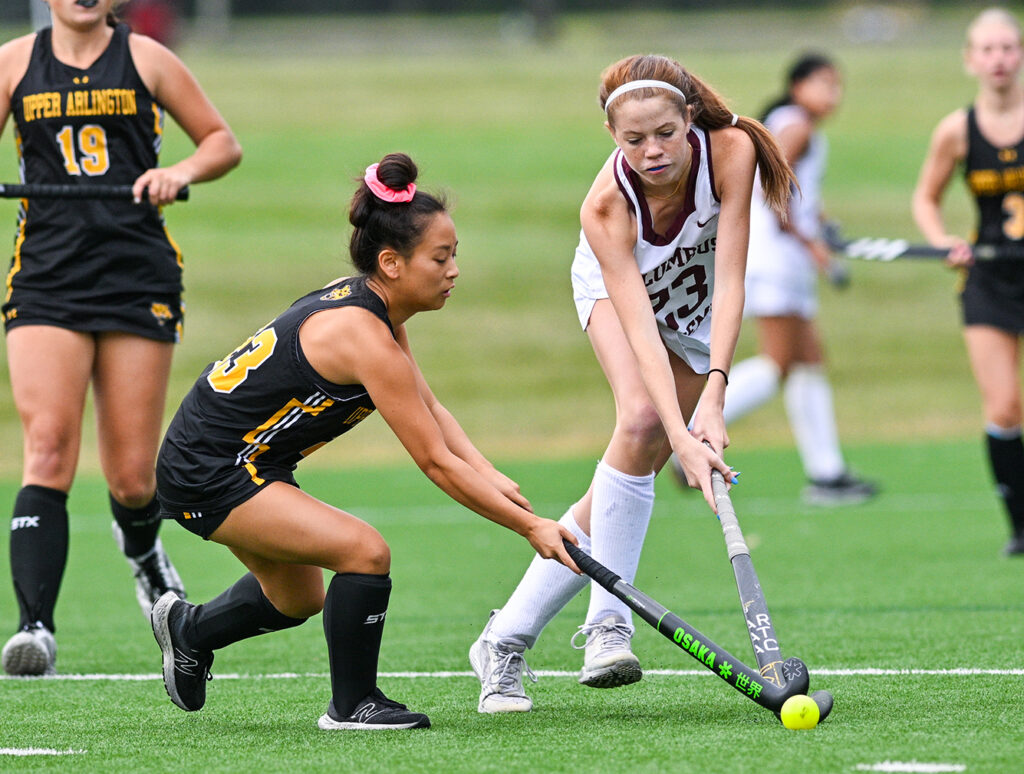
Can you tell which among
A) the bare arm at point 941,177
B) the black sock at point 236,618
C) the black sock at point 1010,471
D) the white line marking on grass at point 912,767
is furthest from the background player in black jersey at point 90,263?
the black sock at point 1010,471

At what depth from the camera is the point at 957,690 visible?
3.66 metres

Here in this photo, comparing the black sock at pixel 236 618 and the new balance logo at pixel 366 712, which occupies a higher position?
the black sock at pixel 236 618

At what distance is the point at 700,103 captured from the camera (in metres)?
3.79

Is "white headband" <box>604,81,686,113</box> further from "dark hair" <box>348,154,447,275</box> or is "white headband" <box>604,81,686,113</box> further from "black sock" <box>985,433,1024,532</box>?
"black sock" <box>985,433,1024,532</box>

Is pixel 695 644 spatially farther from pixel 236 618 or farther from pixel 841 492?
pixel 841 492

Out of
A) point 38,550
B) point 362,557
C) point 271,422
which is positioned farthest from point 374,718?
point 38,550

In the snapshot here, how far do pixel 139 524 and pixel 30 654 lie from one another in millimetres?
724

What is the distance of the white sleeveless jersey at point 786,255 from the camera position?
8406 millimetres

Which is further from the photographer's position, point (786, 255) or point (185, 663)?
point (786, 255)

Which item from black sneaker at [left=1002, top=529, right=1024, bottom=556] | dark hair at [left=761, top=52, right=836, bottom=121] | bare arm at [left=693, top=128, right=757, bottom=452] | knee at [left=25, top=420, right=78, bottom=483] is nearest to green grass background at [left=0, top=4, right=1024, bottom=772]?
black sneaker at [left=1002, top=529, right=1024, bottom=556]

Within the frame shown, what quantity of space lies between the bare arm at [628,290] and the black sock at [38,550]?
1.82 metres

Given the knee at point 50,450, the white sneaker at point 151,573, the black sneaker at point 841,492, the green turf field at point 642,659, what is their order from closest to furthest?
the green turf field at point 642,659
the knee at point 50,450
the white sneaker at point 151,573
the black sneaker at point 841,492

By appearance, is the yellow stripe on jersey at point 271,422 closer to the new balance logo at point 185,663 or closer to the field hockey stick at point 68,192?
the new balance logo at point 185,663

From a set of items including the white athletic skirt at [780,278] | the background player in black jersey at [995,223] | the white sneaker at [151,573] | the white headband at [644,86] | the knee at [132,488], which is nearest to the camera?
the white headband at [644,86]
